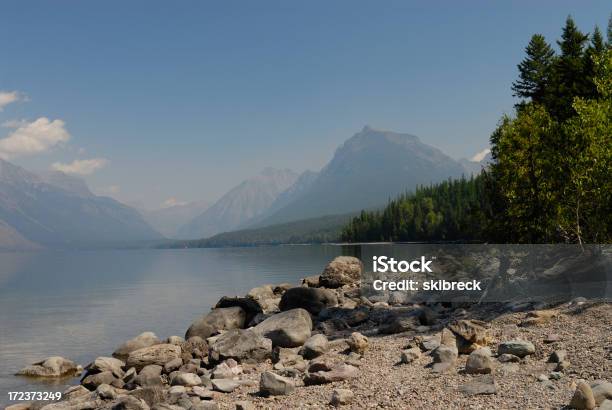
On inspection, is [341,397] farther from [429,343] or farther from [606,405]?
[606,405]

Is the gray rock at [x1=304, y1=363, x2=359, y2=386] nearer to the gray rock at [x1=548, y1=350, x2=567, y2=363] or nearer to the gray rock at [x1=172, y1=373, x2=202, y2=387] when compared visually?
the gray rock at [x1=172, y1=373, x2=202, y2=387]

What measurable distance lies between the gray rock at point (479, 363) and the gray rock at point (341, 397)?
350cm

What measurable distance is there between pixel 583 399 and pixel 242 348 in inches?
506

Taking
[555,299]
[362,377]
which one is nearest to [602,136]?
[555,299]

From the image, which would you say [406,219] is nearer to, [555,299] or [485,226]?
[485,226]

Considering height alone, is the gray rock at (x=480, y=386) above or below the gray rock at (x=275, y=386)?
above

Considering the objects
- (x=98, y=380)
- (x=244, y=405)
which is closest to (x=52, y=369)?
(x=98, y=380)

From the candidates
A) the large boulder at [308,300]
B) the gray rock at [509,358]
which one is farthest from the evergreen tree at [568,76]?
the gray rock at [509,358]

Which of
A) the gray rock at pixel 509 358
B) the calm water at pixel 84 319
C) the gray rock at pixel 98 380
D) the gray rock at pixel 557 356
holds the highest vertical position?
the gray rock at pixel 557 356

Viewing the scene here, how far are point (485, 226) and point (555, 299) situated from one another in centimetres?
1147

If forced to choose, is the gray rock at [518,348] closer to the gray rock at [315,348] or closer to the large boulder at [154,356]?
the gray rock at [315,348]

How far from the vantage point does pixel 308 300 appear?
32.5 meters

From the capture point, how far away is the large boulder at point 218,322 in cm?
2966

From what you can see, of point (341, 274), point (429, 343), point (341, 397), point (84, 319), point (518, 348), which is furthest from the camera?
point (84, 319)
